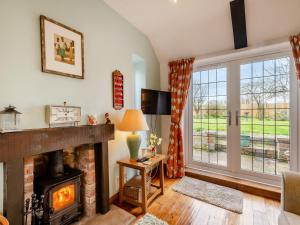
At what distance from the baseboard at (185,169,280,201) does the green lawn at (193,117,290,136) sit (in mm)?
823

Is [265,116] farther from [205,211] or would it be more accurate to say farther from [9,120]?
[9,120]

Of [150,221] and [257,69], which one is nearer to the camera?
[150,221]

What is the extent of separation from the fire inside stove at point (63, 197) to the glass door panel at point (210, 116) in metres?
2.32

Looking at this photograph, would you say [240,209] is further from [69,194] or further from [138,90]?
[138,90]

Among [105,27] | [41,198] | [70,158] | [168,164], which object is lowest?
[168,164]

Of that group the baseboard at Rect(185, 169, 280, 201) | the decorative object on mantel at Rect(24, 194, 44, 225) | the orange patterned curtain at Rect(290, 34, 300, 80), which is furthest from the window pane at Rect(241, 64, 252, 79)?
the decorative object on mantel at Rect(24, 194, 44, 225)

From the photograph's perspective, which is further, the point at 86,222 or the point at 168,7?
the point at 168,7

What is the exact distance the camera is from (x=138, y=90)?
9.98 feet

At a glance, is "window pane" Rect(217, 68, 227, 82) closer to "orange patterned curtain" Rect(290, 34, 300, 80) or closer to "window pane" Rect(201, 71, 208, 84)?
"window pane" Rect(201, 71, 208, 84)

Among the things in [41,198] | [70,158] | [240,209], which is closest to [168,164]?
[240,209]

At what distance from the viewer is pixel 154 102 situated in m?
2.84

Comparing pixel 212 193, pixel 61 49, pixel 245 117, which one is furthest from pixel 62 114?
pixel 245 117

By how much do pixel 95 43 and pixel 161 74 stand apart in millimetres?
1700

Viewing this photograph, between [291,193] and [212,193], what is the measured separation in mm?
1216
